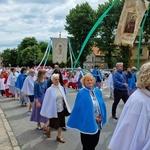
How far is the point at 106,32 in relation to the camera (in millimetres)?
45812

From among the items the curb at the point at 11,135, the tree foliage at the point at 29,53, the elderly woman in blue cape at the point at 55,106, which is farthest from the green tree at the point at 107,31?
the elderly woman in blue cape at the point at 55,106

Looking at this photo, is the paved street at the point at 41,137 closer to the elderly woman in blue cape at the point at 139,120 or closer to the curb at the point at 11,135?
the curb at the point at 11,135

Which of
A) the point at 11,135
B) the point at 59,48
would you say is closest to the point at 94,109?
the point at 11,135

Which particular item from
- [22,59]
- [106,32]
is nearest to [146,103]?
[106,32]

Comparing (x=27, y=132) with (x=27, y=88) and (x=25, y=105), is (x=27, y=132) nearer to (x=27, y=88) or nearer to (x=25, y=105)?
(x=27, y=88)

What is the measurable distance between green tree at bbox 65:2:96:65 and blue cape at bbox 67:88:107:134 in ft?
140

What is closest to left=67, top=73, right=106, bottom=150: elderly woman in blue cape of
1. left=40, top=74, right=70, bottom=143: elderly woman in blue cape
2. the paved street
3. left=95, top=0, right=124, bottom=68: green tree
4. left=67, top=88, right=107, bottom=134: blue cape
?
left=67, top=88, right=107, bottom=134: blue cape

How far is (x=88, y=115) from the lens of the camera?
14.8ft

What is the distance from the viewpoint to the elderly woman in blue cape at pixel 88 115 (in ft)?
14.8

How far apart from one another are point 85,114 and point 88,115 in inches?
2.2

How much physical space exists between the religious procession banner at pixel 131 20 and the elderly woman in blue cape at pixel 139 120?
245 inches

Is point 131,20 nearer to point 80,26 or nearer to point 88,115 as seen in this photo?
point 88,115

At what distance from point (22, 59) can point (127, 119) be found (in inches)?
3493

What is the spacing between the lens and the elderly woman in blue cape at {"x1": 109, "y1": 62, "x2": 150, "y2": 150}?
262 centimetres
